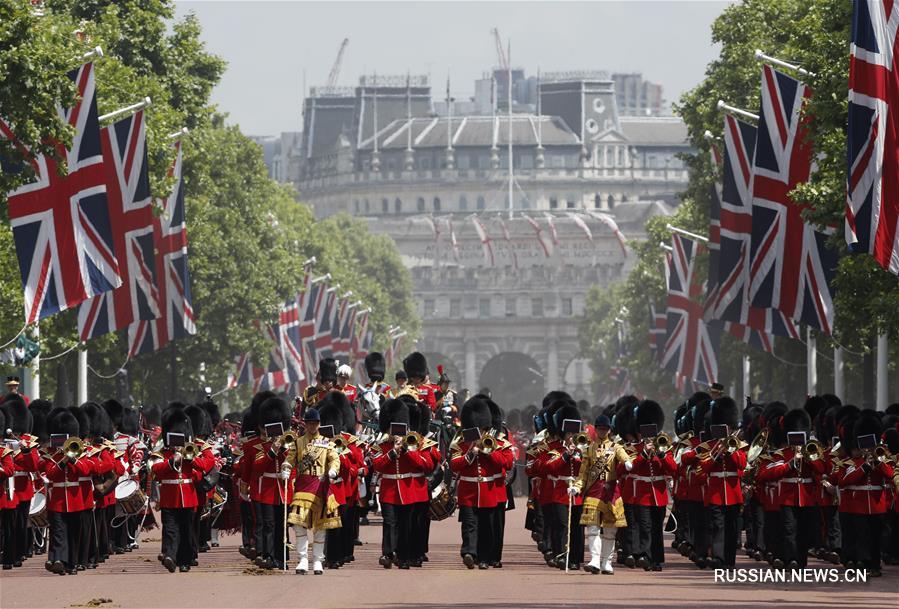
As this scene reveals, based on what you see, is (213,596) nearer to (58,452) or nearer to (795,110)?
(58,452)

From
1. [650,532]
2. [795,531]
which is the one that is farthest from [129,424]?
[795,531]

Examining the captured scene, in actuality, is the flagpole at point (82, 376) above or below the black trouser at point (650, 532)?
above

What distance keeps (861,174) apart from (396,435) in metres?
6.56

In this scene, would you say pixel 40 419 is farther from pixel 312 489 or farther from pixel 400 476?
pixel 400 476

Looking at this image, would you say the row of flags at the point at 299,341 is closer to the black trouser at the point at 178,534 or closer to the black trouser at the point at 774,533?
the black trouser at the point at 178,534

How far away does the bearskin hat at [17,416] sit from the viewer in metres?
32.3

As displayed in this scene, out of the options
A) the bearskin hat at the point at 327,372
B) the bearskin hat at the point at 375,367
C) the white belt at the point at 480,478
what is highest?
the bearskin hat at the point at 375,367

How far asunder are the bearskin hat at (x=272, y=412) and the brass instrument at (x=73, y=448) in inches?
89.0

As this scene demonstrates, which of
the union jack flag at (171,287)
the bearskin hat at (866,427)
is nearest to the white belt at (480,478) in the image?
the bearskin hat at (866,427)

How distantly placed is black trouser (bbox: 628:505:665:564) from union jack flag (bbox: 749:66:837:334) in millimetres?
13977

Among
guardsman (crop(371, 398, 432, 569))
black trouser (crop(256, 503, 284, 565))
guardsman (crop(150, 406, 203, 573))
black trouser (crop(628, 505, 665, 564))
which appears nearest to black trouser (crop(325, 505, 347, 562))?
guardsman (crop(371, 398, 432, 569))

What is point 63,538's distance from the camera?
30891 millimetres

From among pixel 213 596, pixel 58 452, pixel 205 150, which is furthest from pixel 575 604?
pixel 205 150

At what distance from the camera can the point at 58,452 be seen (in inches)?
Answer: 1233
